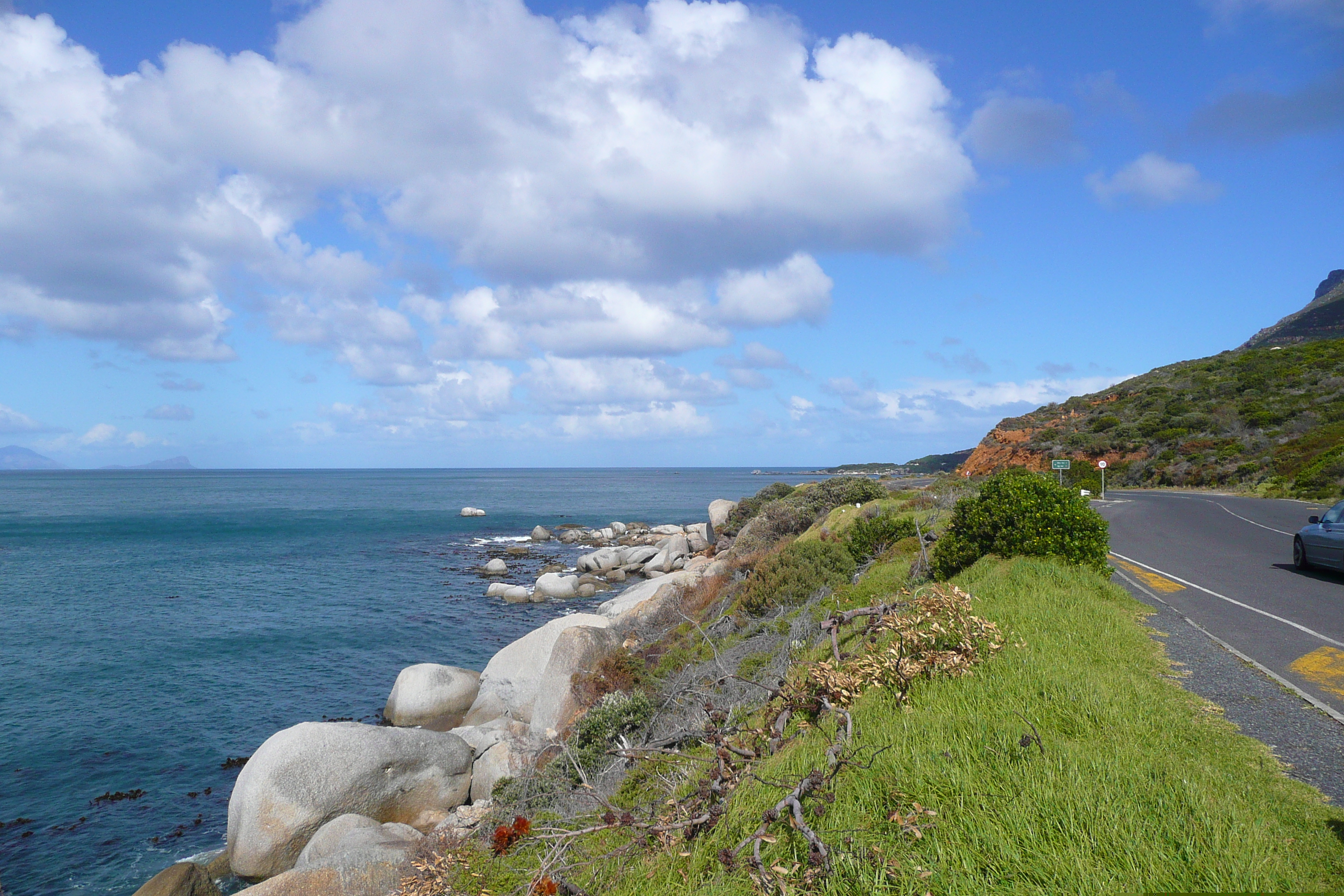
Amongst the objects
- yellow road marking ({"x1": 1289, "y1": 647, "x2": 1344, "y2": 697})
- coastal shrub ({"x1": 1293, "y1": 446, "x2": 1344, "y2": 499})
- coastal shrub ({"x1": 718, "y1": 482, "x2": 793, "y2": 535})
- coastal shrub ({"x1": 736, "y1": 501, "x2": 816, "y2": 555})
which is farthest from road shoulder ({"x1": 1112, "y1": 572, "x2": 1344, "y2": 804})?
coastal shrub ({"x1": 1293, "y1": 446, "x2": 1344, "y2": 499})

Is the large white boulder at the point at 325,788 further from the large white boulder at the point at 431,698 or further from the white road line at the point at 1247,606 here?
the white road line at the point at 1247,606

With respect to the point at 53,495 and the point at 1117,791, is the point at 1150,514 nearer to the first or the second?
the point at 1117,791

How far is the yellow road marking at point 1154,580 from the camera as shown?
11422 mm

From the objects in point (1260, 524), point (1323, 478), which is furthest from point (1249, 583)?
point (1323, 478)

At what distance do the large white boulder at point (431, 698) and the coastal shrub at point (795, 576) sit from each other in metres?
7.33

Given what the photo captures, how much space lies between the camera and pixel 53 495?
361ft

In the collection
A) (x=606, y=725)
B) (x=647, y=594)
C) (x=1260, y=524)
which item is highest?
(x=1260, y=524)

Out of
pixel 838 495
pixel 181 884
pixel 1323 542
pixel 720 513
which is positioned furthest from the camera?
pixel 720 513

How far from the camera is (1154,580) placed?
1215cm

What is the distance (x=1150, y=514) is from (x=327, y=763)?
79.5ft

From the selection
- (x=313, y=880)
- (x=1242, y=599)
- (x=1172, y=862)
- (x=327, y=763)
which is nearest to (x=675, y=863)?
(x=1172, y=862)

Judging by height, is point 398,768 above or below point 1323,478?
below

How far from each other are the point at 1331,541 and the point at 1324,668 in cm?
676

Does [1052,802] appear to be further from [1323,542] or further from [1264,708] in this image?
[1323,542]
